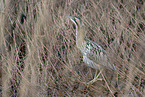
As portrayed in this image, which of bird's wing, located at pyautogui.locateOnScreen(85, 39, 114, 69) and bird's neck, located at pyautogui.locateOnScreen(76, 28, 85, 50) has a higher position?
bird's neck, located at pyautogui.locateOnScreen(76, 28, 85, 50)

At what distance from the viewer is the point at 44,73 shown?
198cm

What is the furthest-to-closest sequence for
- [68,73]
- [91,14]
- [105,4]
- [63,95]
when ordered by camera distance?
[105,4], [91,14], [68,73], [63,95]

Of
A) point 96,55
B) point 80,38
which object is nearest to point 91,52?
point 96,55

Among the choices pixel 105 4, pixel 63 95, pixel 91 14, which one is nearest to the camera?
pixel 63 95

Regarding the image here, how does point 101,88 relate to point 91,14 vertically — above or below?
below

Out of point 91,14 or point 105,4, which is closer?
point 91,14

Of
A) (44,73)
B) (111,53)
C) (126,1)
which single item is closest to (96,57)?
(111,53)

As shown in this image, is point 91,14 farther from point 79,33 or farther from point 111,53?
point 111,53

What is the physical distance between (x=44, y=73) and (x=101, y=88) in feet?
2.06

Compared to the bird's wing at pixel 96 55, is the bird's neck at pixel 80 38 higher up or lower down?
higher up

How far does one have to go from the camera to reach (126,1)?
2748 millimetres

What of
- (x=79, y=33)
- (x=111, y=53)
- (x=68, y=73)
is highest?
(x=79, y=33)

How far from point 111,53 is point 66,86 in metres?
0.60

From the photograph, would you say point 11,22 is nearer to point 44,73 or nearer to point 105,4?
point 44,73
